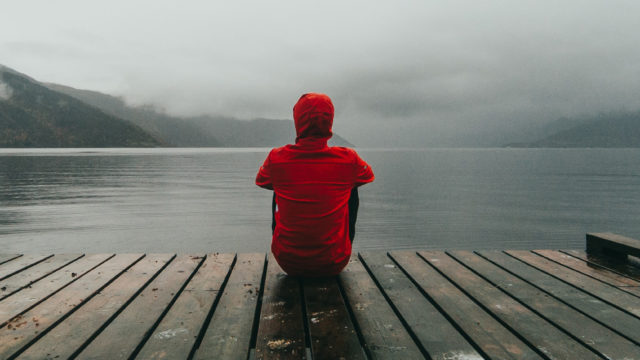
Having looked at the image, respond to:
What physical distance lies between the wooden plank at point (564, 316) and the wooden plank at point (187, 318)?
2979mm

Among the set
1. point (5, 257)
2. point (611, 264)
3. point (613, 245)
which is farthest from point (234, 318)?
point (613, 245)

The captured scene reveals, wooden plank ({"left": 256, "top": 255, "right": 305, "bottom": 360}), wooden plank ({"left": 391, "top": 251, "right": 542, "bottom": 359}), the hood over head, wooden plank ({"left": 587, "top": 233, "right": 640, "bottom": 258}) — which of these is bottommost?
wooden plank ({"left": 391, "top": 251, "right": 542, "bottom": 359})

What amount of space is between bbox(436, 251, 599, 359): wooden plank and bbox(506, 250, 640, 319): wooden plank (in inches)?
28.4

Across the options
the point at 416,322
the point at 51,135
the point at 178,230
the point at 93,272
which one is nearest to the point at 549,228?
the point at 178,230

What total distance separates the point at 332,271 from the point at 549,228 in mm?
17642

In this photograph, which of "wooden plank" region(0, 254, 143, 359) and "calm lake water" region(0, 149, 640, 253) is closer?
"wooden plank" region(0, 254, 143, 359)

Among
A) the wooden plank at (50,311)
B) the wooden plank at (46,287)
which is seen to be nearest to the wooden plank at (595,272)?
the wooden plank at (50,311)

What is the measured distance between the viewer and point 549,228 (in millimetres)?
18172

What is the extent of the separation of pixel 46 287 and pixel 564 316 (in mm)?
5123

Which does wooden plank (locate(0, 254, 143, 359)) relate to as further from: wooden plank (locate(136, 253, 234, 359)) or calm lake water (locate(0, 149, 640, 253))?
calm lake water (locate(0, 149, 640, 253))

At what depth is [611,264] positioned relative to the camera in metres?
5.14

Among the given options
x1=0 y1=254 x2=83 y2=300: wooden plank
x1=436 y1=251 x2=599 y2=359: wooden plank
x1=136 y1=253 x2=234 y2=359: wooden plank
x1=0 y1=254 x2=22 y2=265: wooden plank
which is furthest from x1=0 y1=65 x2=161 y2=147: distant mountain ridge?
x1=436 y1=251 x2=599 y2=359: wooden plank

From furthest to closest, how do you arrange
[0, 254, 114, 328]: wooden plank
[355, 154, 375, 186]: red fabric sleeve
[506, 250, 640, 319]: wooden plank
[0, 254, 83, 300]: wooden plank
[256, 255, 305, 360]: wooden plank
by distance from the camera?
[0, 254, 83, 300]: wooden plank → [355, 154, 375, 186]: red fabric sleeve → [506, 250, 640, 319]: wooden plank → [0, 254, 114, 328]: wooden plank → [256, 255, 305, 360]: wooden plank

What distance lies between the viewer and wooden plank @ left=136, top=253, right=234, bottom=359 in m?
2.74
